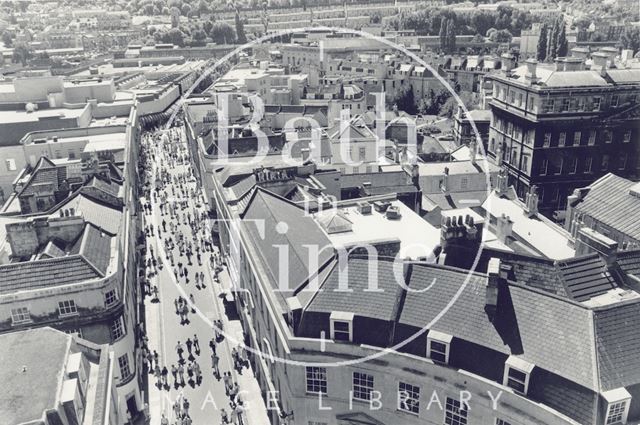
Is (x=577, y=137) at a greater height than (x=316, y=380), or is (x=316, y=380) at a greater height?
(x=577, y=137)

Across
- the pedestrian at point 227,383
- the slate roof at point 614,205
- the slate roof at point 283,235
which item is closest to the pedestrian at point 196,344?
the pedestrian at point 227,383

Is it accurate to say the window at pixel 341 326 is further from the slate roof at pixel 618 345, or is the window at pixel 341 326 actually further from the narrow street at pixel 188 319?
the narrow street at pixel 188 319

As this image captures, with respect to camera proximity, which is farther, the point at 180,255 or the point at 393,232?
the point at 180,255

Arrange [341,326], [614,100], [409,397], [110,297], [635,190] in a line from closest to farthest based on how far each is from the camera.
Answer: [409,397]
[341,326]
[110,297]
[635,190]
[614,100]

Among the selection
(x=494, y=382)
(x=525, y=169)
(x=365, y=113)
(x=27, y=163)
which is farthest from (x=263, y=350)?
(x=365, y=113)

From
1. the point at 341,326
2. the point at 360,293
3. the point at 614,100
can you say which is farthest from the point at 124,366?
the point at 614,100

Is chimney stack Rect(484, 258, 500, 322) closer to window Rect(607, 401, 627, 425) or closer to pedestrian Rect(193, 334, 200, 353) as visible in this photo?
window Rect(607, 401, 627, 425)

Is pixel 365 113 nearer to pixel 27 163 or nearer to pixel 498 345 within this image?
pixel 27 163

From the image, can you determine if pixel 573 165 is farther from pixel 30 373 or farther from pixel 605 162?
pixel 30 373
